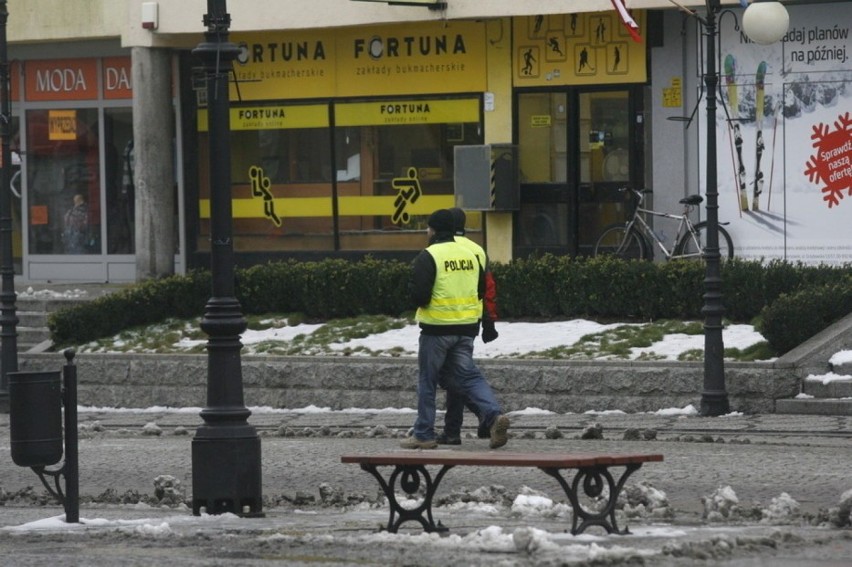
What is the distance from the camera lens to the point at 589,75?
81.0ft

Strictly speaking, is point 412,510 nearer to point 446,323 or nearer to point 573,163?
point 446,323

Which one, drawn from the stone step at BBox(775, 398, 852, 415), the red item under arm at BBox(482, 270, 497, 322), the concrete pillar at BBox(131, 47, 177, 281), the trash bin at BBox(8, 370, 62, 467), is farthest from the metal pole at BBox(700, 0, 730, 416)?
the concrete pillar at BBox(131, 47, 177, 281)

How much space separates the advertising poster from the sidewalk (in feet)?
21.6

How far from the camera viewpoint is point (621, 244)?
78.3 feet

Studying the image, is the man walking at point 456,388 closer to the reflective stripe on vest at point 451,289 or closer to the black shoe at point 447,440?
the black shoe at point 447,440

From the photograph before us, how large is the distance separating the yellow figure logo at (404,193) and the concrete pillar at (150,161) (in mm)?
3468

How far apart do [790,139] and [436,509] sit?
1326 cm

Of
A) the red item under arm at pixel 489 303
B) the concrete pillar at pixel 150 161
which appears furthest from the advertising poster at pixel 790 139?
the red item under arm at pixel 489 303

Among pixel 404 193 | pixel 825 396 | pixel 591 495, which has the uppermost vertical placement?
pixel 404 193

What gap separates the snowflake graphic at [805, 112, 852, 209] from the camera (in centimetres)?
2308

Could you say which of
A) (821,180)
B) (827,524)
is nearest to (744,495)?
(827,524)

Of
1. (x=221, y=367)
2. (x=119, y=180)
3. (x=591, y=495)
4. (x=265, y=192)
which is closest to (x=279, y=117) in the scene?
(x=265, y=192)

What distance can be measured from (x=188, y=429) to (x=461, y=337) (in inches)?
177

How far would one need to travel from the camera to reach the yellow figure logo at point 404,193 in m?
25.9
